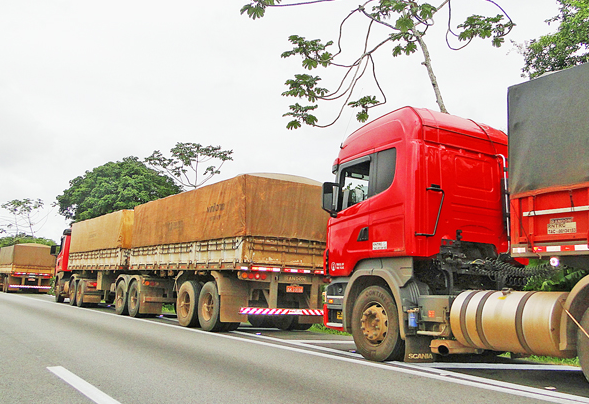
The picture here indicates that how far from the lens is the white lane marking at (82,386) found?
194 inches

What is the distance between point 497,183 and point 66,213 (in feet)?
143

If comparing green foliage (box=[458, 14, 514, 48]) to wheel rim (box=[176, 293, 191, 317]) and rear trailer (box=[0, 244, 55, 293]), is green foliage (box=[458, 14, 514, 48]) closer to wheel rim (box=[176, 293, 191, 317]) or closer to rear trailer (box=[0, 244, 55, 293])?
wheel rim (box=[176, 293, 191, 317])

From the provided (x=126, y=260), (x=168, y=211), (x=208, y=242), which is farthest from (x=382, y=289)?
(x=126, y=260)

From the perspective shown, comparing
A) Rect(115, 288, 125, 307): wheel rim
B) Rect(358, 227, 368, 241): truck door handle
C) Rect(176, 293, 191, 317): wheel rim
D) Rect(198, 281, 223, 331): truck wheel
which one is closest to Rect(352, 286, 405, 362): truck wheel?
Rect(358, 227, 368, 241): truck door handle

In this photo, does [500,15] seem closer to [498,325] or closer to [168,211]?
[498,325]

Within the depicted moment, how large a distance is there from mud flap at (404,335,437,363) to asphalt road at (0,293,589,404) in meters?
0.12

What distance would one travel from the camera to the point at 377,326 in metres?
Result: 7.18

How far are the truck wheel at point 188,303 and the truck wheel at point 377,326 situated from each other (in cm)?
537

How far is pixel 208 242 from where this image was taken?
1200 cm

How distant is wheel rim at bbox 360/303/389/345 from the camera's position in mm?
7109

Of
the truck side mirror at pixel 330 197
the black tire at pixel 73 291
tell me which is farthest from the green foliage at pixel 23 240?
the truck side mirror at pixel 330 197

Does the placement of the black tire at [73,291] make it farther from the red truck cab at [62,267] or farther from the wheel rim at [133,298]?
the wheel rim at [133,298]

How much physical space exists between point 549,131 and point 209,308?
8.03 meters

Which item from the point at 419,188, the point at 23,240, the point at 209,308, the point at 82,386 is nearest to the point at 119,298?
the point at 209,308
